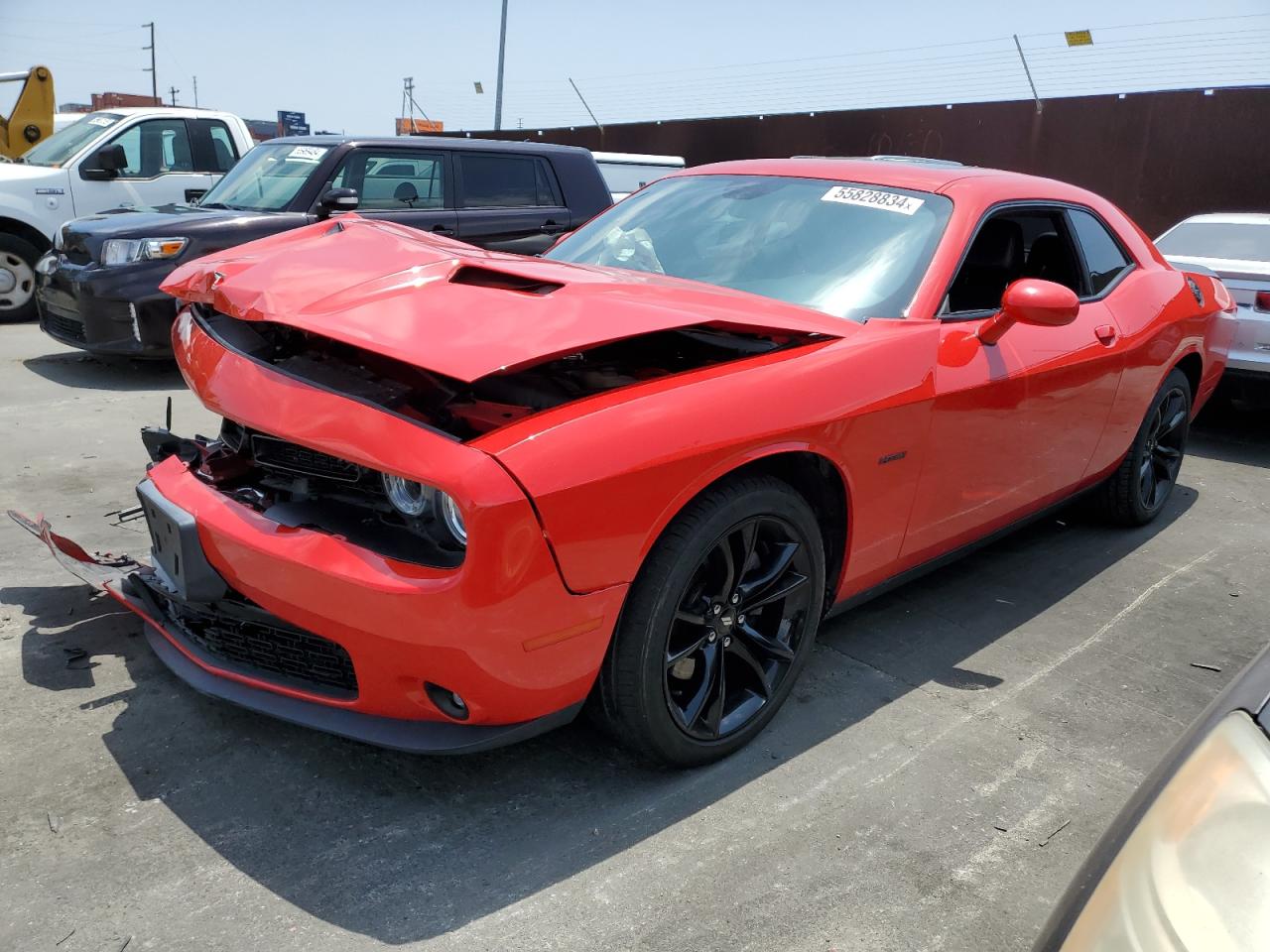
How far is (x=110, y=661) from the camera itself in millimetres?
2922

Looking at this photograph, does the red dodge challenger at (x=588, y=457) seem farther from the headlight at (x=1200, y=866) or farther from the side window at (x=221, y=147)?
the side window at (x=221, y=147)

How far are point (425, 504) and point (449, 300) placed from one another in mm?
499

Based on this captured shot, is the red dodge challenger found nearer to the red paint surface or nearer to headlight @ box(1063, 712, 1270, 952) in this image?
the red paint surface

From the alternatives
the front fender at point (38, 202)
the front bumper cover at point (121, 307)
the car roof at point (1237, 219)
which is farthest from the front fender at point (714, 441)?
the front fender at point (38, 202)

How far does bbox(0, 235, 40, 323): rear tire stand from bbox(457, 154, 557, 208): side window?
168 inches

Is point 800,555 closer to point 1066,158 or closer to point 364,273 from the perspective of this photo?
point 364,273

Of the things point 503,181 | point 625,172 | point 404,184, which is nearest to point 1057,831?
point 404,184

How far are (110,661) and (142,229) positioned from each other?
456cm

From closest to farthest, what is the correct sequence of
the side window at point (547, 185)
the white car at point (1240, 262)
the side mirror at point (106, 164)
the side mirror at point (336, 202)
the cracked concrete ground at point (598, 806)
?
the cracked concrete ground at point (598, 806), the white car at point (1240, 262), the side mirror at point (336, 202), the side window at point (547, 185), the side mirror at point (106, 164)

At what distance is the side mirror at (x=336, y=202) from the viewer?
6.43 meters

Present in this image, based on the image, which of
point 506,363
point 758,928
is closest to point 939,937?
point 758,928

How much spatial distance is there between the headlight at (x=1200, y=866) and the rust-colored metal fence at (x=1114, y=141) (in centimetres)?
1239

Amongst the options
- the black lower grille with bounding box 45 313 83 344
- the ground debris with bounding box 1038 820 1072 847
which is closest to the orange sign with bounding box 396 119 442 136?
the black lower grille with bounding box 45 313 83 344

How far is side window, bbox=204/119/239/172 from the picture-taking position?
9.33 m
